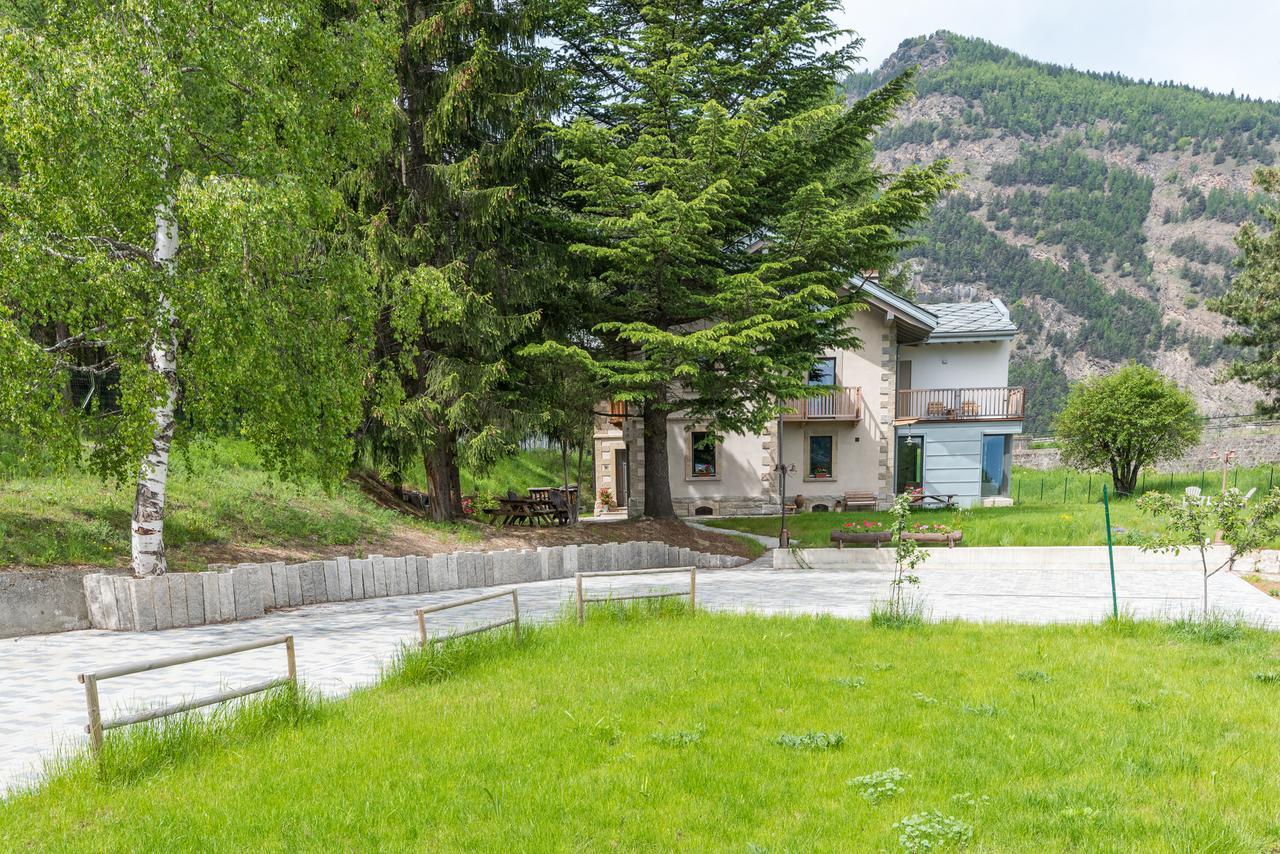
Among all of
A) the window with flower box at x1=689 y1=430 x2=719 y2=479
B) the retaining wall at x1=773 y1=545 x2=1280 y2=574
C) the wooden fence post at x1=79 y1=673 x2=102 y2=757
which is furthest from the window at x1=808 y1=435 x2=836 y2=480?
the wooden fence post at x1=79 y1=673 x2=102 y2=757

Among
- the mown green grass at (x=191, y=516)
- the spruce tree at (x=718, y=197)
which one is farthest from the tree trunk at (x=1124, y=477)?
the mown green grass at (x=191, y=516)

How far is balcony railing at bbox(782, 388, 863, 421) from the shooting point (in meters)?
29.4

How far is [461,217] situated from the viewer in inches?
698

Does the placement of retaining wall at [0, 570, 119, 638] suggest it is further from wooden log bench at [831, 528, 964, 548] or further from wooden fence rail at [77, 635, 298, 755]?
wooden log bench at [831, 528, 964, 548]

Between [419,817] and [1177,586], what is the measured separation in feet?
51.2

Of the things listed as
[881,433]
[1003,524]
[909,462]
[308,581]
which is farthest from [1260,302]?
[308,581]

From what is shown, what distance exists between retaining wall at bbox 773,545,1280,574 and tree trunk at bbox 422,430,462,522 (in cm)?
768

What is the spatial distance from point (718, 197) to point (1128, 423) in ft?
67.6

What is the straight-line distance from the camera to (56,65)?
8.27m

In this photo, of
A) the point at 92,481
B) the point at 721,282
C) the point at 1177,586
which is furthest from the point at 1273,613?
the point at 92,481

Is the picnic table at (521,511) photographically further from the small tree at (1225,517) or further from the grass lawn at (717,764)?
the small tree at (1225,517)

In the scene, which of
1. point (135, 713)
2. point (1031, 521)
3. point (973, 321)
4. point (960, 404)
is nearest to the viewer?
point (135, 713)

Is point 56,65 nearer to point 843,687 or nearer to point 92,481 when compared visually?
point 92,481

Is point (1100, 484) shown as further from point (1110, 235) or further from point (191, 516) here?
point (1110, 235)
